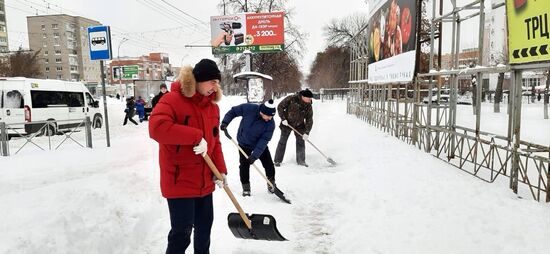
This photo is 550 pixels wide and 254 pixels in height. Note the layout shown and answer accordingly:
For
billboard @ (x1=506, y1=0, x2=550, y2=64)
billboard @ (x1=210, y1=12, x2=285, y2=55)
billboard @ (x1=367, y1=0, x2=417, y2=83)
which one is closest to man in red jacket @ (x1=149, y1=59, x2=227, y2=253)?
billboard @ (x1=506, y1=0, x2=550, y2=64)

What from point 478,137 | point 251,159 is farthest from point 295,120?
point 478,137

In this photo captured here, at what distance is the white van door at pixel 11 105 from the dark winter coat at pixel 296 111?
340 inches

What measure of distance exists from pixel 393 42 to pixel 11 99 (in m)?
11.6

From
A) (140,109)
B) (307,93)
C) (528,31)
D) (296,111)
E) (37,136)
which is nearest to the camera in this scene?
(528,31)

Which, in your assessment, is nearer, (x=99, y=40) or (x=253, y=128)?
(x=253, y=128)

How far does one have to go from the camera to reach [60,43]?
3029 inches

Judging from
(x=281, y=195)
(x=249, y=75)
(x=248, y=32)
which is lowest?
(x=281, y=195)

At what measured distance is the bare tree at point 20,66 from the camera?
30638mm

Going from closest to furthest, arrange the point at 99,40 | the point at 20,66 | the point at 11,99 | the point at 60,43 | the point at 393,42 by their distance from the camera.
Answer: the point at 99,40 < the point at 393,42 < the point at 11,99 < the point at 20,66 < the point at 60,43

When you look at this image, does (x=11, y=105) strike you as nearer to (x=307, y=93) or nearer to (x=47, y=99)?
(x=47, y=99)

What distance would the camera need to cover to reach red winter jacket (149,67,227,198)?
9.27ft

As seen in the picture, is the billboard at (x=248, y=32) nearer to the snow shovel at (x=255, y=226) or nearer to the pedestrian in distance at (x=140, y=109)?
the pedestrian in distance at (x=140, y=109)

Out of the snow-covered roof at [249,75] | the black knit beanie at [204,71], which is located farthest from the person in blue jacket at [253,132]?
the snow-covered roof at [249,75]

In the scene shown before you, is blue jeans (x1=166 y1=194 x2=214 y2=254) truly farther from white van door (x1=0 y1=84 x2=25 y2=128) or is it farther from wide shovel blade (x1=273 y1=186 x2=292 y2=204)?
white van door (x1=0 y1=84 x2=25 y2=128)
